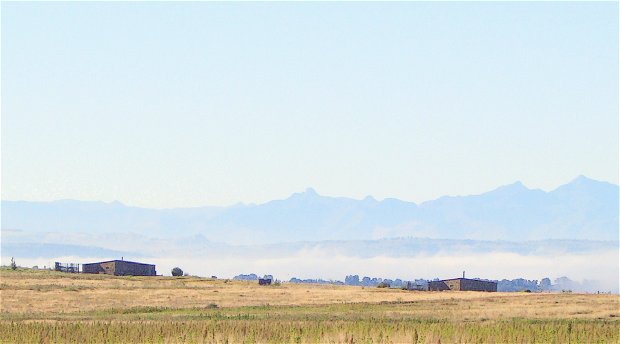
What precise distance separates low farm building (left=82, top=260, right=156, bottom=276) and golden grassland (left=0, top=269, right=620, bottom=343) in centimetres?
1513

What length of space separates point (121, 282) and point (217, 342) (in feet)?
308

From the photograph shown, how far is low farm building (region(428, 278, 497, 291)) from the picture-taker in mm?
148500

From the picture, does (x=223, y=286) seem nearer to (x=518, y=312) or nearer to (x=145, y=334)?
(x=518, y=312)

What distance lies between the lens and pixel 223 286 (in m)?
134

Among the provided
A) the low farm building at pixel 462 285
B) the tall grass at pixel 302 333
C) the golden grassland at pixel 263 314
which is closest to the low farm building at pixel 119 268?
the golden grassland at pixel 263 314

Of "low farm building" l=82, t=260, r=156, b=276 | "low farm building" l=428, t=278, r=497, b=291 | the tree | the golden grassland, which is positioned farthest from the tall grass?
the tree

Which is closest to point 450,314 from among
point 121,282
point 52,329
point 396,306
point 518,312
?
point 518,312

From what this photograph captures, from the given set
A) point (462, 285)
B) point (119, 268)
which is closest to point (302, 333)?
point (462, 285)

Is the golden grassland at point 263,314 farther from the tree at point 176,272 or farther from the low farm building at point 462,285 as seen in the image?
the tree at point 176,272

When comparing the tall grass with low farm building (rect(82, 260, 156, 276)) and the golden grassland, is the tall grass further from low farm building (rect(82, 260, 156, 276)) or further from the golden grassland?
low farm building (rect(82, 260, 156, 276))

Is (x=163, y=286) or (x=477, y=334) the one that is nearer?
(x=477, y=334)

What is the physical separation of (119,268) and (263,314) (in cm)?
9566

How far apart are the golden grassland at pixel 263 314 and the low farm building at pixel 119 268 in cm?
1513

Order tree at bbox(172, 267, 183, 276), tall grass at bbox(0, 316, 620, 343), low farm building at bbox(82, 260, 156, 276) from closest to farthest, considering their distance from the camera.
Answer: tall grass at bbox(0, 316, 620, 343)
low farm building at bbox(82, 260, 156, 276)
tree at bbox(172, 267, 183, 276)
